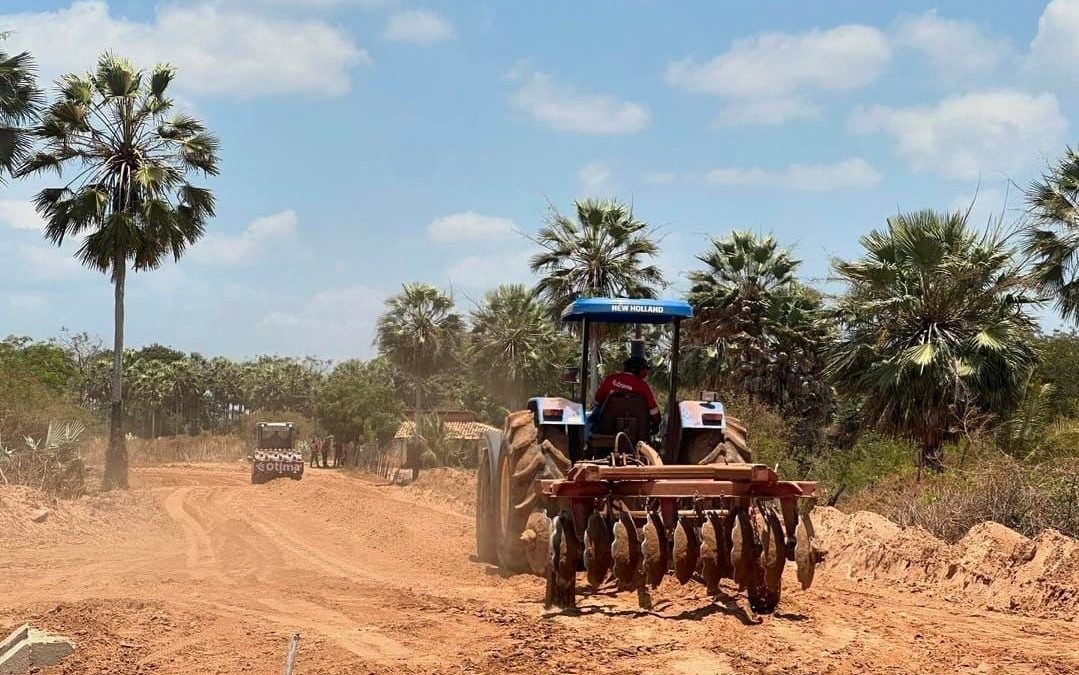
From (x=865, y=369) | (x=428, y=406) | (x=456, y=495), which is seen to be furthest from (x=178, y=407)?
(x=865, y=369)

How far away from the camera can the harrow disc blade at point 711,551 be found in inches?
279

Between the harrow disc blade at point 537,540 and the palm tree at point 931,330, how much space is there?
9.79 m

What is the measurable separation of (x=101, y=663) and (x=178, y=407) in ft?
259

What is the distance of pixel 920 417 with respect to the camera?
56.7 feet

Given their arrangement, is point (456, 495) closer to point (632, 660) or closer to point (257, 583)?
point (257, 583)

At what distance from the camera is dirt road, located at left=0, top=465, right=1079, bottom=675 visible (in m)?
5.89

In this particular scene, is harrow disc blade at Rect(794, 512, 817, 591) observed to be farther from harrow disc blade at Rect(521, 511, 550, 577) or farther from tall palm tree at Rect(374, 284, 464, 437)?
tall palm tree at Rect(374, 284, 464, 437)

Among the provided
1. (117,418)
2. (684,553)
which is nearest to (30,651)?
(684,553)

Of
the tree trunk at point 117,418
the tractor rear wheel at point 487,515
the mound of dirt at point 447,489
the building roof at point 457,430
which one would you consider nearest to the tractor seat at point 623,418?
the tractor rear wheel at point 487,515

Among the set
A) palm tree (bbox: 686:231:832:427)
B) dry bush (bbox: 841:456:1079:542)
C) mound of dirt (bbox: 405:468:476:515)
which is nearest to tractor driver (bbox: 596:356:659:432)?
dry bush (bbox: 841:456:1079:542)

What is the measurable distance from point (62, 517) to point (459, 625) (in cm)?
1073

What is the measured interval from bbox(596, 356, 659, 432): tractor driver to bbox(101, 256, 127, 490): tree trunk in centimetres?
1653

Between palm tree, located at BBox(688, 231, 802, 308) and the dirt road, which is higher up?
palm tree, located at BBox(688, 231, 802, 308)

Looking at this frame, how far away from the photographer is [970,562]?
9.23 meters
